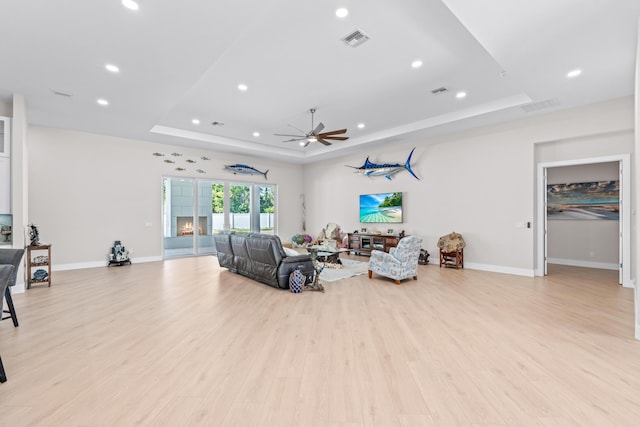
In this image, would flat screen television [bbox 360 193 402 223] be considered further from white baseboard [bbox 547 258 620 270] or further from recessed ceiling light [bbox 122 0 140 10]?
recessed ceiling light [bbox 122 0 140 10]

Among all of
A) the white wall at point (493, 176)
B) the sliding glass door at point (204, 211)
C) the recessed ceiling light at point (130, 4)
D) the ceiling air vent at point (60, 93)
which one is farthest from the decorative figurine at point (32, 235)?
the white wall at point (493, 176)

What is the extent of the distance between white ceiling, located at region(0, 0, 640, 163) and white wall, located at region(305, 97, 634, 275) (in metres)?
0.40

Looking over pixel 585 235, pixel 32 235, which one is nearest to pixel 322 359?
pixel 32 235

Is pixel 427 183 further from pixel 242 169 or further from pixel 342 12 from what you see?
pixel 242 169

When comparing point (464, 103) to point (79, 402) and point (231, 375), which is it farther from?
point (79, 402)

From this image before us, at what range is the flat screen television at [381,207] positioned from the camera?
8.12 m

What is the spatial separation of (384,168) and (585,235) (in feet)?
16.5

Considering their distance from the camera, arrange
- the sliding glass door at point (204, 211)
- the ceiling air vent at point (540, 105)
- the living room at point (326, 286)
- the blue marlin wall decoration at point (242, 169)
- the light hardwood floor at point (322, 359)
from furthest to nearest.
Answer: the blue marlin wall decoration at point (242, 169) → the sliding glass door at point (204, 211) → the ceiling air vent at point (540, 105) → the living room at point (326, 286) → the light hardwood floor at point (322, 359)

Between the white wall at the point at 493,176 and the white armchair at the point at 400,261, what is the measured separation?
2176mm

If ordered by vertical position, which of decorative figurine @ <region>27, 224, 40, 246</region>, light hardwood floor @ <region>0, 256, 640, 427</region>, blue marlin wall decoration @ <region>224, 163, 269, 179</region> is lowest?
light hardwood floor @ <region>0, 256, 640, 427</region>

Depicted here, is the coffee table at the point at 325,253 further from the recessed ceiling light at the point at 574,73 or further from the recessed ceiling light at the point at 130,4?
the recessed ceiling light at the point at 574,73

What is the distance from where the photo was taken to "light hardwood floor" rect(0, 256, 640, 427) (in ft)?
6.21

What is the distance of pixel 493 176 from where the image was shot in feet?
21.0

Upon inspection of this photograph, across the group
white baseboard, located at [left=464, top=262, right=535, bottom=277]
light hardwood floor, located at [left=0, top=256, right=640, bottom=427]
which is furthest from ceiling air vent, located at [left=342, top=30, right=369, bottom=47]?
white baseboard, located at [left=464, top=262, right=535, bottom=277]
